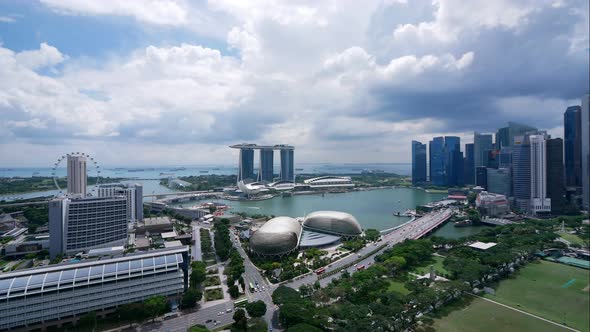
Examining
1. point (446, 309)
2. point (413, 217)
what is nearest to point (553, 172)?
point (413, 217)

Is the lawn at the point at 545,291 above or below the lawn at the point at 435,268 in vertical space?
above

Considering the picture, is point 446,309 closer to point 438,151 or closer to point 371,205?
point 371,205

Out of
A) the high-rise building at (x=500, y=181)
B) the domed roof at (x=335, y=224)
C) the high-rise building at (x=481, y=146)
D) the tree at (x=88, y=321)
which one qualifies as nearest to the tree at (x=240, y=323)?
the tree at (x=88, y=321)

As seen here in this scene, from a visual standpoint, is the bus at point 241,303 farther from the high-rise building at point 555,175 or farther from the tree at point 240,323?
the high-rise building at point 555,175

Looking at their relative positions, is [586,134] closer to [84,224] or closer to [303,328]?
[303,328]

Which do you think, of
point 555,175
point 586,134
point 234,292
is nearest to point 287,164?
point 555,175

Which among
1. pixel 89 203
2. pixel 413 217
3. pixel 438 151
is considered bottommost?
pixel 413 217

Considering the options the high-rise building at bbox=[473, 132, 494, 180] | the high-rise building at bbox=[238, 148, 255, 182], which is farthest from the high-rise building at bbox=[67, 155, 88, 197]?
the high-rise building at bbox=[473, 132, 494, 180]
